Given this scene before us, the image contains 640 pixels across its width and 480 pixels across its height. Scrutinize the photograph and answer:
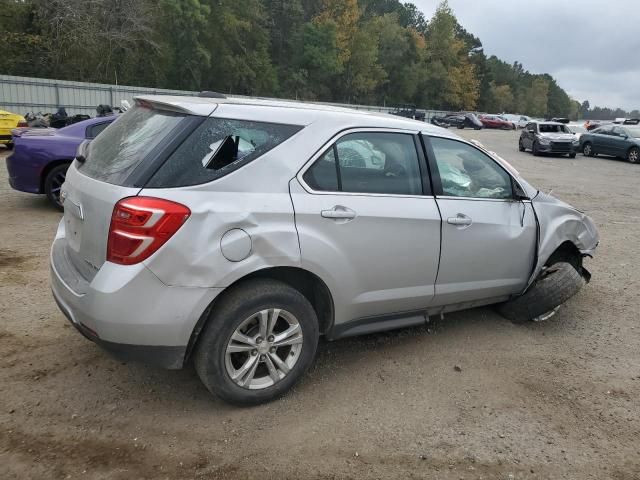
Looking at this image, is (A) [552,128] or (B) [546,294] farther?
(A) [552,128]

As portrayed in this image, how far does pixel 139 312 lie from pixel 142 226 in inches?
17.7

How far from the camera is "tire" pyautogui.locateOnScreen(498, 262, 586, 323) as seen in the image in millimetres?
4340

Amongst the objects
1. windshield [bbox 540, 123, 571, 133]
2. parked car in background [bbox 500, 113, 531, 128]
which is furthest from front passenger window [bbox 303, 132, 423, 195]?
parked car in background [bbox 500, 113, 531, 128]

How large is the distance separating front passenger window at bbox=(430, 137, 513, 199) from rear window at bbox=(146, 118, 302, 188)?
1287 millimetres

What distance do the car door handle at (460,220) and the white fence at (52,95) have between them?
18.6m

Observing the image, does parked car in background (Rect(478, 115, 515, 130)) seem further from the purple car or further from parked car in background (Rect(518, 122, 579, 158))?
the purple car

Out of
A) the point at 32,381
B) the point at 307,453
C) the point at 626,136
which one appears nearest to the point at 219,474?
the point at 307,453

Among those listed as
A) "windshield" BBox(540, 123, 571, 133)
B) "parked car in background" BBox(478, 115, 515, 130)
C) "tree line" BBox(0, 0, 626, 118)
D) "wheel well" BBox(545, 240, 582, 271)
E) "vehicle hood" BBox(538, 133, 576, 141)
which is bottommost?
"wheel well" BBox(545, 240, 582, 271)

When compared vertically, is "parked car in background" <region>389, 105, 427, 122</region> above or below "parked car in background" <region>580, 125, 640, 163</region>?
above

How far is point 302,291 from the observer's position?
331cm

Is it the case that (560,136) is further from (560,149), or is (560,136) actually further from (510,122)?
(510,122)

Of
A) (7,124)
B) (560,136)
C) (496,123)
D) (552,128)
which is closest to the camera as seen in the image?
(7,124)

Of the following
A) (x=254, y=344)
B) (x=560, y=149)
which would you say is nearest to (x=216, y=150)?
(x=254, y=344)

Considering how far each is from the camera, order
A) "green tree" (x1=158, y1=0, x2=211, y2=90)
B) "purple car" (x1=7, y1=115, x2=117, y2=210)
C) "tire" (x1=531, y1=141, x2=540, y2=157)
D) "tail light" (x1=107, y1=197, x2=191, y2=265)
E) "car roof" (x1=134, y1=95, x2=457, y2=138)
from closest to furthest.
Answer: "tail light" (x1=107, y1=197, x2=191, y2=265) < "car roof" (x1=134, y1=95, x2=457, y2=138) < "purple car" (x1=7, y1=115, x2=117, y2=210) < "tire" (x1=531, y1=141, x2=540, y2=157) < "green tree" (x1=158, y1=0, x2=211, y2=90)
